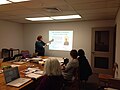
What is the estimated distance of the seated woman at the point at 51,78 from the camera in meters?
1.88

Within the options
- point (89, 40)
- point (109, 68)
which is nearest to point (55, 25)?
point (89, 40)

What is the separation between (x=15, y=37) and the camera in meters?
6.73

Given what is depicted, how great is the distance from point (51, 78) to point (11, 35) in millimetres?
5168

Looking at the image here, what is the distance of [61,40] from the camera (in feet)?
21.0

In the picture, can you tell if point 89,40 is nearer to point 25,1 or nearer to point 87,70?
point 87,70

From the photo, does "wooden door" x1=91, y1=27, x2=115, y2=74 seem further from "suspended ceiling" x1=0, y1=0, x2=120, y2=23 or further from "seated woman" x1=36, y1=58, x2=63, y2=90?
"seated woman" x1=36, y1=58, x2=63, y2=90

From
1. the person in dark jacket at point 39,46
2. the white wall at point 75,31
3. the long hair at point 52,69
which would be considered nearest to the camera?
the long hair at point 52,69

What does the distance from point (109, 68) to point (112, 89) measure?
3365 millimetres

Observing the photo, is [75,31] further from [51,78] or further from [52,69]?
[51,78]

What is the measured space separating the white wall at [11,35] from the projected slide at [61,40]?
175cm

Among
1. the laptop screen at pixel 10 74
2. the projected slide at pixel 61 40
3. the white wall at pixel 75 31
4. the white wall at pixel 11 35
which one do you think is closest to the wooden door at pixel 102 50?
the white wall at pixel 75 31

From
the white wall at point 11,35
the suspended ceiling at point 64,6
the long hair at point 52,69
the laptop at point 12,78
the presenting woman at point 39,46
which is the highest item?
the suspended ceiling at point 64,6

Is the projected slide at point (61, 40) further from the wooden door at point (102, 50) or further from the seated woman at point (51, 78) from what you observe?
the seated woman at point (51, 78)

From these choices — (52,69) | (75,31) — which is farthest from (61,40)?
(52,69)
